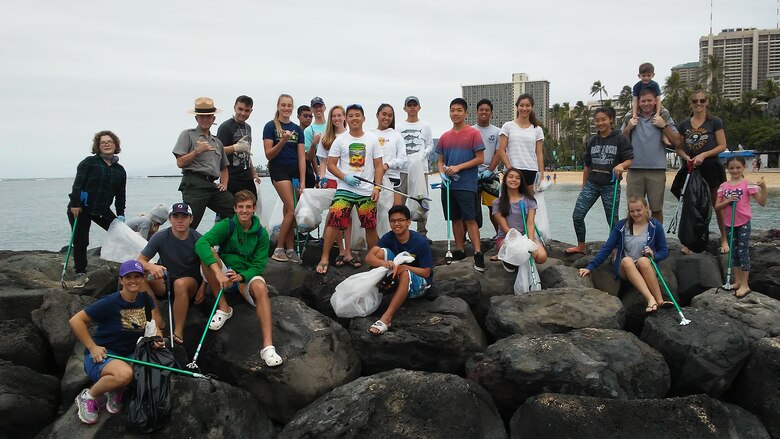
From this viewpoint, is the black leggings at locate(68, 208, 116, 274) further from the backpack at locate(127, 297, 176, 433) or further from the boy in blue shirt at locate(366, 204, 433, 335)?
the boy in blue shirt at locate(366, 204, 433, 335)

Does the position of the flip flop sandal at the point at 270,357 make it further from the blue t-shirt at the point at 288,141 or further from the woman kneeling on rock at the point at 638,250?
the woman kneeling on rock at the point at 638,250

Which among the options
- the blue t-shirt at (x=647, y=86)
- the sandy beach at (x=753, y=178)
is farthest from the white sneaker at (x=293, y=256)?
the sandy beach at (x=753, y=178)

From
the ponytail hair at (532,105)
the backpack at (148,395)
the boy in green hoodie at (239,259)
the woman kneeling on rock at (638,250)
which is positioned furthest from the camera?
the ponytail hair at (532,105)

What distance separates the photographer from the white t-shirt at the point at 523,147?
725 cm

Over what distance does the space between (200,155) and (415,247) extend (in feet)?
8.99

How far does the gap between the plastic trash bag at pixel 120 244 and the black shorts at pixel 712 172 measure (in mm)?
6515

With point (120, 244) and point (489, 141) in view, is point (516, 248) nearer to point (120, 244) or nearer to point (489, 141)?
point (489, 141)

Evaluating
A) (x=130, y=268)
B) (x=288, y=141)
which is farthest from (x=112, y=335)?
(x=288, y=141)

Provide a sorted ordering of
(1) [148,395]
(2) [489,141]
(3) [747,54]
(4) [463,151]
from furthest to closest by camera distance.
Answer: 1. (3) [747,54]
2. (2) [489,141]
3. (4) [463,151]
4. (1) [148,395]

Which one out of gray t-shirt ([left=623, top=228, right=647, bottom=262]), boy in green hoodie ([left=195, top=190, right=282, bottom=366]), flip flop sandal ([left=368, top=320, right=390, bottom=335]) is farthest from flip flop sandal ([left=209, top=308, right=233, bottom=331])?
gray t-shirt ([left=623, top=228, right=647, bottom=262])

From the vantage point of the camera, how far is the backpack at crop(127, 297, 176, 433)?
4.42 m

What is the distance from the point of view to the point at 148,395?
4469 millimetres

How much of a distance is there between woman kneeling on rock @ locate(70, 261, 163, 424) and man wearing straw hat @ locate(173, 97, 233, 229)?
2.05m

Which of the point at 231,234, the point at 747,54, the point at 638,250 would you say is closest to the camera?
the point at 231,234
